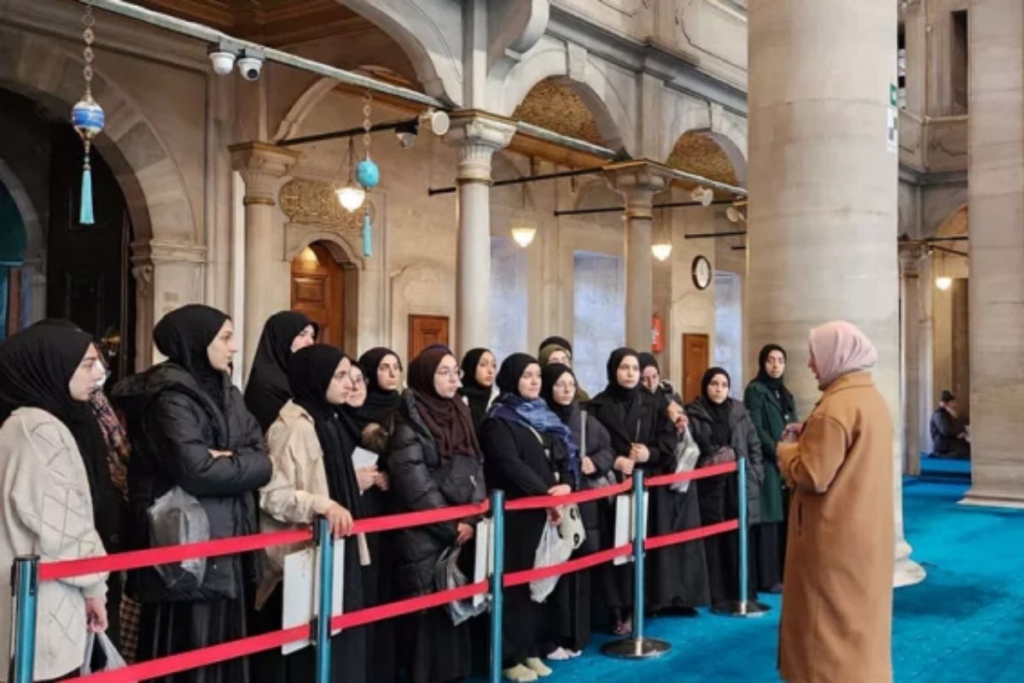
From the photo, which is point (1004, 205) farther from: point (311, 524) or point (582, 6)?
point (311, 524)

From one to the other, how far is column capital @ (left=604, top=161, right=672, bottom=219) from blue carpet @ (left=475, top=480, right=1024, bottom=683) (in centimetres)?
473

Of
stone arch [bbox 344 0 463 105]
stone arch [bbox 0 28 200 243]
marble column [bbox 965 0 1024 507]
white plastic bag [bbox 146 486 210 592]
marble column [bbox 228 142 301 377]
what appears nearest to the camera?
white plastic bag [bbox 146 486 210 592]

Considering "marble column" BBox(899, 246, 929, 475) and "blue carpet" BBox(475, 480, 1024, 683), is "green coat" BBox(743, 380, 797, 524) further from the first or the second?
"marble column" BBox(899, 246, 929, 475)

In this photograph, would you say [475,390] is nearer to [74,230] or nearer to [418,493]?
[418,493]

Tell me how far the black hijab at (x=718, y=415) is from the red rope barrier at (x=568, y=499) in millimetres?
1365

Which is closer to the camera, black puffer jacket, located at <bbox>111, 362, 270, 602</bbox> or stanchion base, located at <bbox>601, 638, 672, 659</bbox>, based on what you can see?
black puffer jacket, located at <bbox>111, 362, 270, 602</bbox>

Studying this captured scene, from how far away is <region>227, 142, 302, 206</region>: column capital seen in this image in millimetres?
11023

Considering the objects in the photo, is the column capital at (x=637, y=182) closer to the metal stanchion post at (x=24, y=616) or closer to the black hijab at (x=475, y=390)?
the black hijab at (x=475, y=390)

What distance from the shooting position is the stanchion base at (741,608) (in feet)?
23.3

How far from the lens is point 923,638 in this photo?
6656 mm

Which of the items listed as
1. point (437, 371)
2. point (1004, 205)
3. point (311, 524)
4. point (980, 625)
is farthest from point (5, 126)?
point (1004, 205)

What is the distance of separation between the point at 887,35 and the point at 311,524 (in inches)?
232

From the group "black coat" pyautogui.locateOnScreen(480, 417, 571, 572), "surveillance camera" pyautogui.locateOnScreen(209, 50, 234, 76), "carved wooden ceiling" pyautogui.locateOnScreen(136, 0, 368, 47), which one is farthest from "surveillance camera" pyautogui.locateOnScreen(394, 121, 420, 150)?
"black coat" pyautogui.locateOnScreen(480, 417, 571, 572)

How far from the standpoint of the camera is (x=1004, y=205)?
42.9 ft
